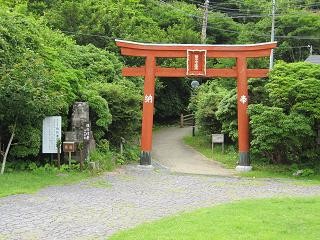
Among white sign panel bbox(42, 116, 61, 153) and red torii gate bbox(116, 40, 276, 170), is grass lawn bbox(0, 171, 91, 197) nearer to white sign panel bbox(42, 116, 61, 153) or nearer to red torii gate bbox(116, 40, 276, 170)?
white sign panel bbox(42, 116, 61, 153)

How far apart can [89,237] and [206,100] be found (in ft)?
64.2

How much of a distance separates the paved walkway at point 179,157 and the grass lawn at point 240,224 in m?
8.11

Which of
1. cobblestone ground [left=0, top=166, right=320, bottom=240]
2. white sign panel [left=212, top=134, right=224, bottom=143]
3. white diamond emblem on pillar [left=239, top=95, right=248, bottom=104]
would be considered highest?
white diamond emblem on pillar [left=239, top=95, right=248, bottom=104]

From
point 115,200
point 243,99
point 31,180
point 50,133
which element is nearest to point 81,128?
point 50,133

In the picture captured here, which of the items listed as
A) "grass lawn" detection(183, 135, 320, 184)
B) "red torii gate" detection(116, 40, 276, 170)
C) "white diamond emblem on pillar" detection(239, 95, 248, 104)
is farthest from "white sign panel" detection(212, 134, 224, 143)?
"white diamond emblem on pillar" detection(239, 95, 248, 104)

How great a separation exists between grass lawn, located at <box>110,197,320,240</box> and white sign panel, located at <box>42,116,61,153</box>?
737cm

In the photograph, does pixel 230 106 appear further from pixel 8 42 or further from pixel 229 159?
pixel 8 42

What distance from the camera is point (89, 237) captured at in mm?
9125

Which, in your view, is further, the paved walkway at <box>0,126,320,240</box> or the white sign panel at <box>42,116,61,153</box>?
the white sign panel at <box>42,116,61,153</box>

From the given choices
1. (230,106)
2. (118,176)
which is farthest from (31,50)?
(230,106)

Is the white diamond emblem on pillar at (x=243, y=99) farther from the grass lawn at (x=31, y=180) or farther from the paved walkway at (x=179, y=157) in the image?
the grass lawn at (x=31, y=180)

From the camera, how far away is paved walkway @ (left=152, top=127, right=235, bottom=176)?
67.8ft

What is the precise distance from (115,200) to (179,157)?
37.6ft

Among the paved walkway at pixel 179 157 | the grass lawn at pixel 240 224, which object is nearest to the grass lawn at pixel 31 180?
the paved walkway at pixel 179 157
